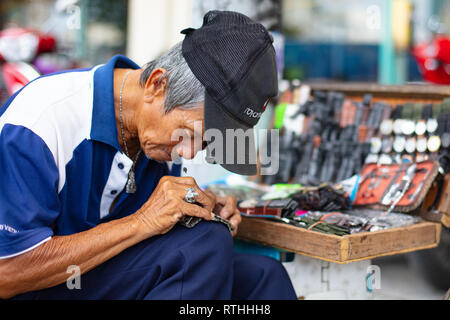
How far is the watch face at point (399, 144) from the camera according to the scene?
2.59 metres

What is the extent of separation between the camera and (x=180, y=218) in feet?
4.77

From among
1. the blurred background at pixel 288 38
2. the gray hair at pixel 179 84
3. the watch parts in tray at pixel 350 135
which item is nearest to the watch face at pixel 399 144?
the watch parts in tray at pixel 350 135

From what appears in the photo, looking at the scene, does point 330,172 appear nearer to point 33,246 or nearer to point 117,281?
point 117,281

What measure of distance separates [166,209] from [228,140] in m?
0.27

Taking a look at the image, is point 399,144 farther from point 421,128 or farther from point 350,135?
point 350,135

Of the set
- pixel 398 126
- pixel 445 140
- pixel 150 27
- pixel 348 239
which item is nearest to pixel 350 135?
pixel 398 126

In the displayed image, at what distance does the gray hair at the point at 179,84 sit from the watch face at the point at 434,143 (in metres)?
1.45

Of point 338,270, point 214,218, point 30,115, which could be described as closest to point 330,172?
point 338,270

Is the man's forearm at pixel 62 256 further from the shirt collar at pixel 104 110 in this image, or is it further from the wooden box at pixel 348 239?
the wooden box at pixel 348 239

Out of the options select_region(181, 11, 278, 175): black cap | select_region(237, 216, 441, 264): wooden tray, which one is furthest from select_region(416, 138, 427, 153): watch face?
select_region(181, 11, 278, 175): black cap

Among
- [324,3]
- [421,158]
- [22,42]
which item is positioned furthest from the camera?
[324,3]

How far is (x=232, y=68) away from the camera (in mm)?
1397

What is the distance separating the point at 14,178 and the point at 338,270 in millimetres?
1341

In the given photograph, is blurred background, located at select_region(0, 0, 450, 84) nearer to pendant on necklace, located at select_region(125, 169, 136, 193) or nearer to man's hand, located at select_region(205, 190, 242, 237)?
man's hand, located at select_region(205, 190, 242, 237)
